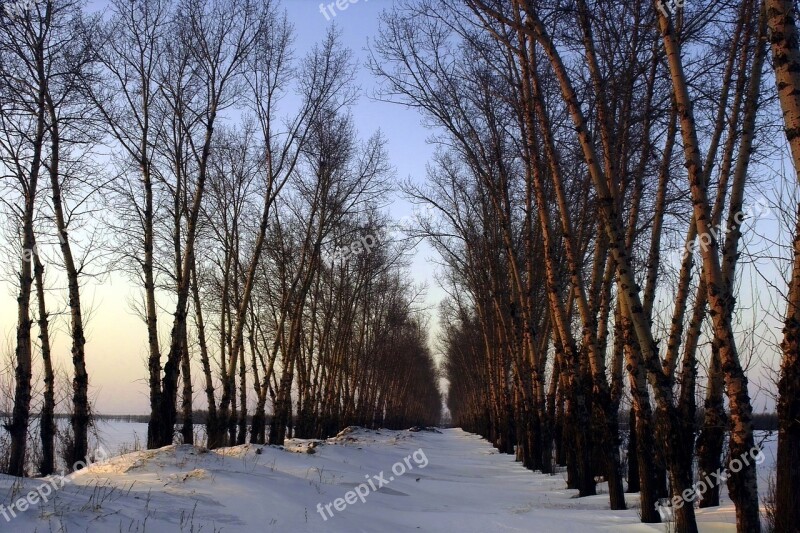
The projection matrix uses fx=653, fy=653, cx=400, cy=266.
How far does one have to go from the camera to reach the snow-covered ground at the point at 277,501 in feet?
17.3

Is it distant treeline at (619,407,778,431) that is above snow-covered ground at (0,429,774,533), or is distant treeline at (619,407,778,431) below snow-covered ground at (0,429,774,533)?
above

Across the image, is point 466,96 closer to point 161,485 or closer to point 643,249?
point 643,249

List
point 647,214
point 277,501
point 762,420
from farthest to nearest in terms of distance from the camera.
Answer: point 647,214 → point 762,420 → point 277,501

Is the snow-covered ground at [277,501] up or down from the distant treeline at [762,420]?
down

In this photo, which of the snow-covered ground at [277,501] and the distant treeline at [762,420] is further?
the distant treeline at [762,420]

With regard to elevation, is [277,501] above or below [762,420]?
below

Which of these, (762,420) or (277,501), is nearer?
(277,501)

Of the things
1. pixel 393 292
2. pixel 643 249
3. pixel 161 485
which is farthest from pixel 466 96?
pixel 393 292

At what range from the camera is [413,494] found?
396 inches

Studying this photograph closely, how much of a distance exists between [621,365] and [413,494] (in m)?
3.93

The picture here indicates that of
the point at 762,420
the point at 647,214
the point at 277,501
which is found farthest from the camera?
the point at 647,214

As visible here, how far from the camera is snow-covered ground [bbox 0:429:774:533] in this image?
526 centimetres

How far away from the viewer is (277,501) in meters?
6.90

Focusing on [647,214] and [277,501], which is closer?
[277,501]
